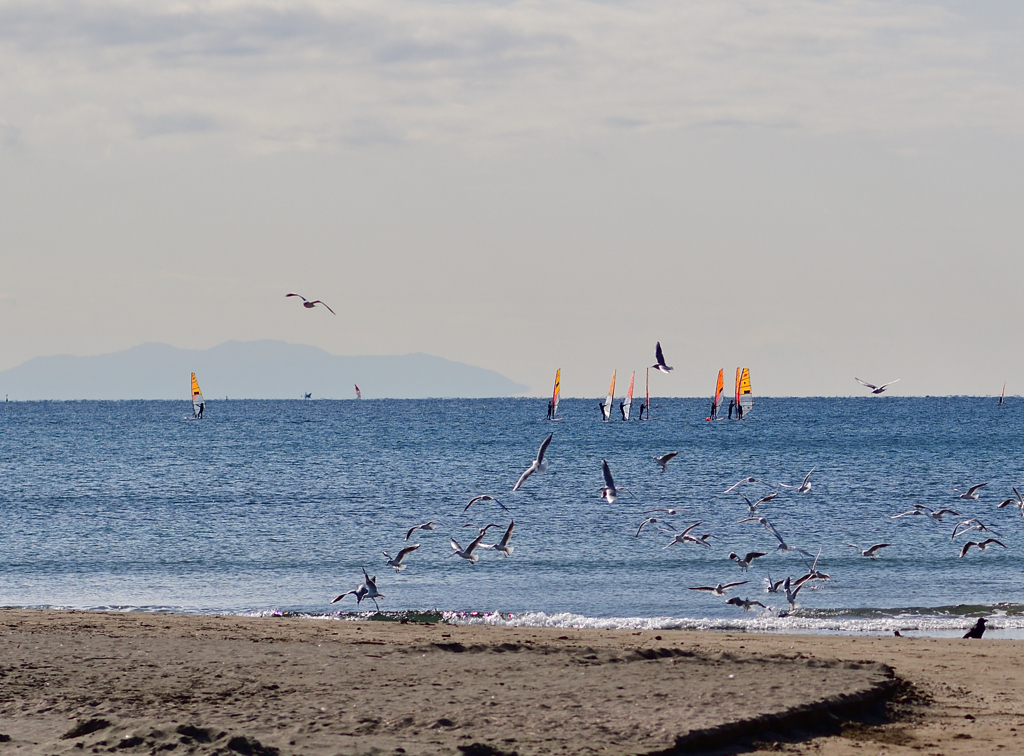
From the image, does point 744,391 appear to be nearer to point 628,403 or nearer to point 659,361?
point 628,403

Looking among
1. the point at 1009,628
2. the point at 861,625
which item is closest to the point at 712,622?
the point at 861,625

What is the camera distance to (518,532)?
116ft

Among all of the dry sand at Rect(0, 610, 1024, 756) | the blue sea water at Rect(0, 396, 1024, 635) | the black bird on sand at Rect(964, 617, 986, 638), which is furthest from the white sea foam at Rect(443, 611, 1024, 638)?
the dry sand at Rect(0, 610, 1024, 756)

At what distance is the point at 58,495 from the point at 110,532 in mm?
14604

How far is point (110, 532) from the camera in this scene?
3672 centimetres

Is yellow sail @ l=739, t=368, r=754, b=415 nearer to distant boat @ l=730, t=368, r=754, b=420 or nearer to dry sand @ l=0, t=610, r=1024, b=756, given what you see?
distant boat @ l=730, t=368, r=754, b=420

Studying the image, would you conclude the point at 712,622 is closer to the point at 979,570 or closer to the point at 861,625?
the point at 861,625

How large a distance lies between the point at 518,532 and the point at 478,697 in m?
22.8

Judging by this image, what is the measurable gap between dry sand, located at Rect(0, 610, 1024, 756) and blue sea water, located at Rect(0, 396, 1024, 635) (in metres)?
6.54

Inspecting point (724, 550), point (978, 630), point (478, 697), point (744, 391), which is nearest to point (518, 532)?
point (724, 550)

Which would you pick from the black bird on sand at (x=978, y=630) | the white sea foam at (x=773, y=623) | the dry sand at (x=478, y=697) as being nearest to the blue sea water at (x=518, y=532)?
the white sea foam at (x=773, y=623)

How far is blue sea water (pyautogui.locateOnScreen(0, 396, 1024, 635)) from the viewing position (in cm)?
2377

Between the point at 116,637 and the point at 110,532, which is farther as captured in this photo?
the point at 110,532

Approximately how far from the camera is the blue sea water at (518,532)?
2377 centimetres
